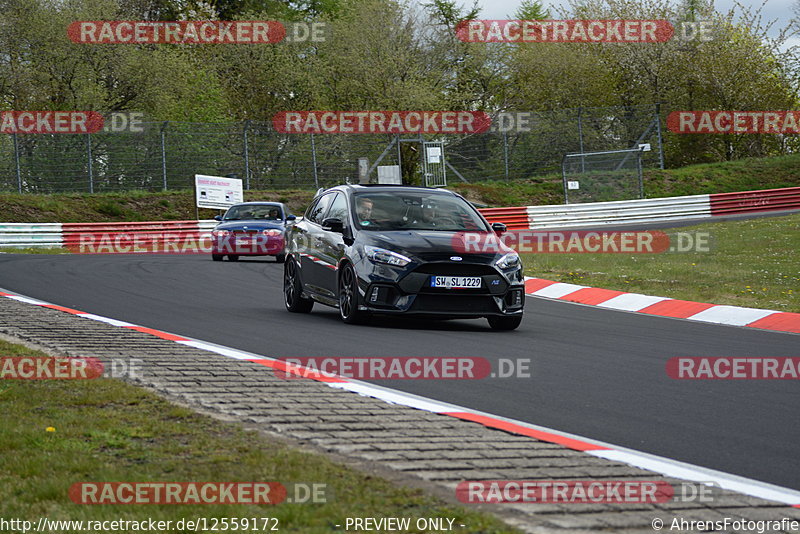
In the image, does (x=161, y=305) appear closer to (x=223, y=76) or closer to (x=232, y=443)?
(x=232, y=443)

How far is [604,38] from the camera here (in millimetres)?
56531

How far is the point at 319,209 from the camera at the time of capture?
14141 mm

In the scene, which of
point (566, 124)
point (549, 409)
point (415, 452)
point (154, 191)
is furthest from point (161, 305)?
point (566, 124)

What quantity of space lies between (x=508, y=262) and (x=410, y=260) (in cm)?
114

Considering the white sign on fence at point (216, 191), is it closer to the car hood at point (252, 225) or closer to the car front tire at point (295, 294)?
the car hood at point (252, 225)

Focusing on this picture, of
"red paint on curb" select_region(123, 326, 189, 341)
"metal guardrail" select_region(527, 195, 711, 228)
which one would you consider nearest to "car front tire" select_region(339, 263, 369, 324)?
"red paint on curb" select_region(123, 326, 189, 341)

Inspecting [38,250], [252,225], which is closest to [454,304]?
[252,225]

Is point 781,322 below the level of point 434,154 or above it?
below

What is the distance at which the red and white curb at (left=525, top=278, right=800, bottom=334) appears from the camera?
42.8 ft

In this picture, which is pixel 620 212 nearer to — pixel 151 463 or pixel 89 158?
pixel 89 158

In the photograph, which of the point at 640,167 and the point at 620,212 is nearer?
the point at 620,212

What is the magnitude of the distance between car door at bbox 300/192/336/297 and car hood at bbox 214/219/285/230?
1131 centimetres

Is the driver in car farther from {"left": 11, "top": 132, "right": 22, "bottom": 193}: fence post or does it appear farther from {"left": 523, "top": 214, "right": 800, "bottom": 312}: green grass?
{"left": 11, "top": 132, "right": 22, "bottom": 193}: fence post

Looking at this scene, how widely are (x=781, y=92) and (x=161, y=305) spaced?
45705mm
